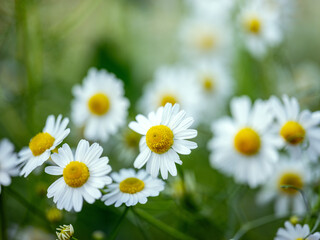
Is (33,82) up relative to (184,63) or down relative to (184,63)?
down

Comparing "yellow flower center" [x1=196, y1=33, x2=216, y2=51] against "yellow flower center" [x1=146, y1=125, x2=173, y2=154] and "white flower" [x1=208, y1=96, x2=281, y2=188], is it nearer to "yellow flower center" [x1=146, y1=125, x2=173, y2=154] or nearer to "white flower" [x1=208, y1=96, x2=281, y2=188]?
"white flower" [x1=208, y1=96, x2=281, y2=188]

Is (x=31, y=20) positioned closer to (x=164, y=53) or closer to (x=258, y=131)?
(x=164, y=53)

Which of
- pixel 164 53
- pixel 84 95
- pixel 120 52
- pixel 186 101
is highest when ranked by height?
pixel 164 53

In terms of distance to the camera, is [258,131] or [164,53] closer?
[258,131]

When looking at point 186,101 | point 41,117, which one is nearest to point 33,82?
point 41,117

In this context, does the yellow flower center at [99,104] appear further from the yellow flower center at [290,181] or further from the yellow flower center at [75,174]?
the yellow flower center at [290,181]

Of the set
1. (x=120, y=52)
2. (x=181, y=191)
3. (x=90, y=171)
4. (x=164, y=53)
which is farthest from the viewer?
(x=164, y=53)

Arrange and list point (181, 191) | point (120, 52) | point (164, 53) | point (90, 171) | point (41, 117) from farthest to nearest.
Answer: point (164, 53), point (120, 52), point (41, 117), point (181, 191), point (90, 171)

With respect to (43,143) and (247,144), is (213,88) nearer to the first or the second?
(247,144)
